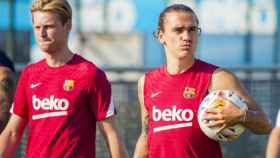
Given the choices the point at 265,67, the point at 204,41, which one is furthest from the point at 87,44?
the point at 265,67

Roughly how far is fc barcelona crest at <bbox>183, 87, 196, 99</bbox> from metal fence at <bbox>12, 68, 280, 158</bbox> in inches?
137

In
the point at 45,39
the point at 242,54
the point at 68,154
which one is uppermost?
the point at 45,39

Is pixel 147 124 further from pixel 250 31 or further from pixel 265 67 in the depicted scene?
pixel 250 31

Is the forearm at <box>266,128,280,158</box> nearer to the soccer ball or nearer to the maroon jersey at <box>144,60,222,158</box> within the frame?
the soccer ball

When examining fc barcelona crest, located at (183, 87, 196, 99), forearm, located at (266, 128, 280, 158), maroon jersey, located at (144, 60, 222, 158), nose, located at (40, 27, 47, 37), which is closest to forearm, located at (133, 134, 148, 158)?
maroon jersey, located at (144, 60, 222, 158)

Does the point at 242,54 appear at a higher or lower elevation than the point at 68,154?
lower

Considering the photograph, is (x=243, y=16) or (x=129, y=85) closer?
(x=129, y=85)

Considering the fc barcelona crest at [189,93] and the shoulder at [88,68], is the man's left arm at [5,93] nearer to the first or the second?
the shoulder at [88,68]

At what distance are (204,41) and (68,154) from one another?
18.6 metres

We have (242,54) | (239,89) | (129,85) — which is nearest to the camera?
(239,89)

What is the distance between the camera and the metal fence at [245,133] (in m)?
10.7

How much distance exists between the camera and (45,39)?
7242mm

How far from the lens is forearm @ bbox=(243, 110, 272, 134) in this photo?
277 inches

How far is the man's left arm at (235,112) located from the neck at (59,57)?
101 centimetres
